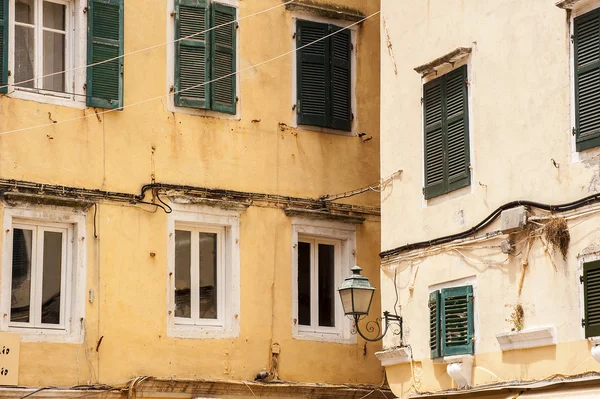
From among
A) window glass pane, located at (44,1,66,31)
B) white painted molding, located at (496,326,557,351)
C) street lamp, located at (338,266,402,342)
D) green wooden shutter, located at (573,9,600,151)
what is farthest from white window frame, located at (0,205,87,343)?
green wooden shutter, located at (573,9,600,151)

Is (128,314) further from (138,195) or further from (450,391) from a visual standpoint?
(450,391)

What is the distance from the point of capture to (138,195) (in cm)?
1784

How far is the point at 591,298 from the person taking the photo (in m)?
13.8

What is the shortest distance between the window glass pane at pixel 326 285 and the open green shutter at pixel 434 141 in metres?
3.40

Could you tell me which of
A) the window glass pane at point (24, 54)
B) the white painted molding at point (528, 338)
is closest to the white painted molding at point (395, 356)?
the white painted molding at point (528, 338)

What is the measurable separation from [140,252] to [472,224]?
4734 mm

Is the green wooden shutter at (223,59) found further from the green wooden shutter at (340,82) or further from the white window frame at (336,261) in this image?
the white window frame at (336,261)

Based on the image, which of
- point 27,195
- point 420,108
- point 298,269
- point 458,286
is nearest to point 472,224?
point 458,286

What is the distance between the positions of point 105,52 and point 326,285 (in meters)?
4.81

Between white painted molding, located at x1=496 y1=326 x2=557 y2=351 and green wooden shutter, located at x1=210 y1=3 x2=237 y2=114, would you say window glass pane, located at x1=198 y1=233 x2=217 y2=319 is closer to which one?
green wooden shutter, located at x1=210 y1=3 x2=237 y2=114

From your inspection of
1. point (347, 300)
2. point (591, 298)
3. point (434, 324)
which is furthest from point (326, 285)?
point (591, 298)

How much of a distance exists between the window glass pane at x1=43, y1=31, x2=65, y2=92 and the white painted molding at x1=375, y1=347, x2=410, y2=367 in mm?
5550

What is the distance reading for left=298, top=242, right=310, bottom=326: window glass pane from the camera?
Result: 19241 mm

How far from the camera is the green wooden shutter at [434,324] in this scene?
16.0m
